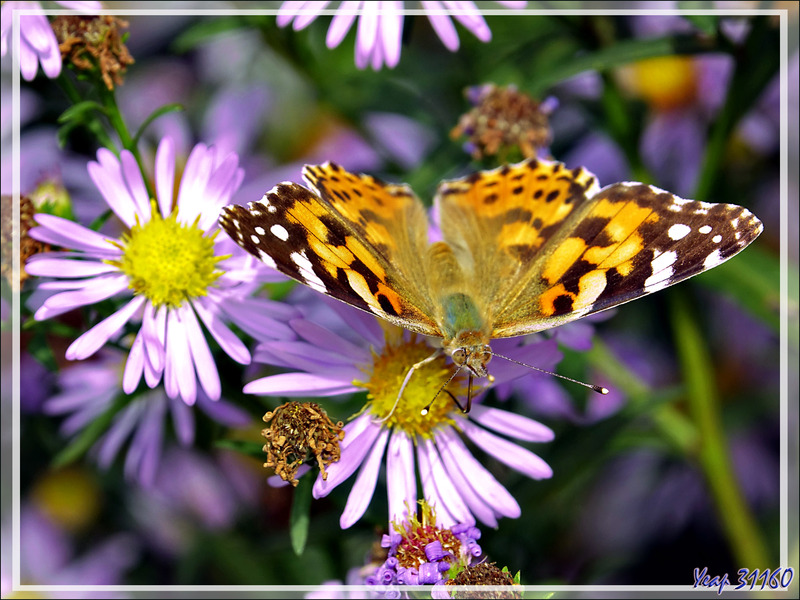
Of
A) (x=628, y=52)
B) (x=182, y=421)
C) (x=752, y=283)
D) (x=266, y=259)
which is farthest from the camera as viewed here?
(x=182, y=421)

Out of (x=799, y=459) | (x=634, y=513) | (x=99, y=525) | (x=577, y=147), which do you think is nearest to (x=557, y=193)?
(x=577, y=147)

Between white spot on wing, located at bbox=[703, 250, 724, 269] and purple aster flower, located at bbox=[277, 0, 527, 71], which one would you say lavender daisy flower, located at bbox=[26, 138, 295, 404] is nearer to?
purple aster flower, located at bbox=[277, 0, 527, 71]

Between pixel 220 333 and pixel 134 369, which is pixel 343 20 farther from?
pixel 134 369

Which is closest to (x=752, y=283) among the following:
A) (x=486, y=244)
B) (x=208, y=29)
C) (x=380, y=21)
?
(x=486, y=244)

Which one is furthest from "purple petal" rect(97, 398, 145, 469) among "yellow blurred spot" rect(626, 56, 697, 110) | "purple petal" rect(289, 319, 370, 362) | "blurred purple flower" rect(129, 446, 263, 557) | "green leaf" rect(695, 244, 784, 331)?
"yellow blurred spot" rect(626, 56, 697, 110)

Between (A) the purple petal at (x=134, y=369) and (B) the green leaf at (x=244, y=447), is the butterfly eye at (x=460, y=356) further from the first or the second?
(A) the purple petal at (x=134, y=369)

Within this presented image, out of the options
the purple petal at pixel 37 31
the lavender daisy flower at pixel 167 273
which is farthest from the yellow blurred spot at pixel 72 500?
the purple petal at pixel 37 31
